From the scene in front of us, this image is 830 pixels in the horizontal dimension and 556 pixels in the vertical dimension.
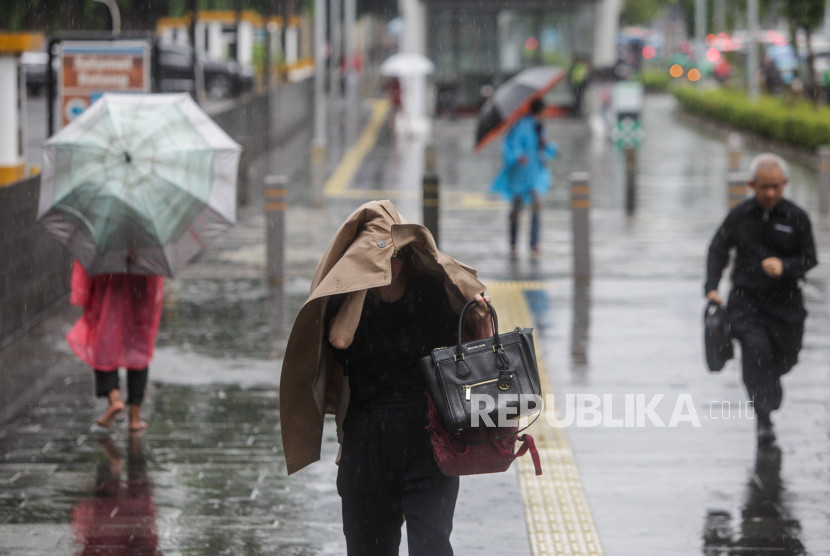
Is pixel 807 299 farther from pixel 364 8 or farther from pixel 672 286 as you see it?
pixel 364 8

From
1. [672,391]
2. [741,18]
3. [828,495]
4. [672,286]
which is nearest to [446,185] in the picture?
[672,286]

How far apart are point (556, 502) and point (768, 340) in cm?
168

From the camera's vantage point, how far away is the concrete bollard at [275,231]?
12.8m

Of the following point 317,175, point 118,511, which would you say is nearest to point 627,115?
point 317,175

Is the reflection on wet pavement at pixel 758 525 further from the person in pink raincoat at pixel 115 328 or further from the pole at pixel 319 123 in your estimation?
the pole at pixel 319 123

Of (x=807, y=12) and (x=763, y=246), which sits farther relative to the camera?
(x=807, y=12)

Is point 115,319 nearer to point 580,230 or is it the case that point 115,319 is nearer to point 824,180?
point 580,230

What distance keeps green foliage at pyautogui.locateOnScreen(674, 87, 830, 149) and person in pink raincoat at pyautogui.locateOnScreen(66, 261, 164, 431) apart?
18.8m

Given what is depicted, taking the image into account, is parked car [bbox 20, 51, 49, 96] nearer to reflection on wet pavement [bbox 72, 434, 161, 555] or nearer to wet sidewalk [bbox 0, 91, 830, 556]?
wet sidewalk [bbox 0, 91, 830, 556]

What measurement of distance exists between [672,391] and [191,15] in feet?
43.8

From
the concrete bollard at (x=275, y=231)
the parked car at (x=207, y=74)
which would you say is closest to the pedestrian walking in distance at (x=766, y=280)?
the concrete bollard at (x=275, y=231)

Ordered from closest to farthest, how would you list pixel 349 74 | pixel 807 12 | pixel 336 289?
pixel 336 289, pixel 807 12, pixel 349 74

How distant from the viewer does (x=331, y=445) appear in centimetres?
754

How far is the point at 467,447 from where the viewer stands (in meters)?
4.29
